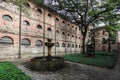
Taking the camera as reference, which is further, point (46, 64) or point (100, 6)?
point (100, 6)

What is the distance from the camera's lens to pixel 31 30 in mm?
17156

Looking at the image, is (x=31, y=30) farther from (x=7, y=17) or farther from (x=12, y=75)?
(x=12, y=75)

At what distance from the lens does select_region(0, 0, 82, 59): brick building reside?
1352 cm

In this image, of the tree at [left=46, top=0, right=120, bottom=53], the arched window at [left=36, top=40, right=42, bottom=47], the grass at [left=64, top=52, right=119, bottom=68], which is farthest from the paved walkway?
the tree at [left=46, top=0, right=120, bottom=53]

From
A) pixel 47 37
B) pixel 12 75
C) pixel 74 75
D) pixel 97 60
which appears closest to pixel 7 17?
pixel 47 37

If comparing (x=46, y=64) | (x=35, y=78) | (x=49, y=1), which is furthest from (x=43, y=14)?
(x=35, y=78)

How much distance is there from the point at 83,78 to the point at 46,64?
322 centimetres

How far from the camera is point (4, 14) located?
13.4m

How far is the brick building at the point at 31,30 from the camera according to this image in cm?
1352

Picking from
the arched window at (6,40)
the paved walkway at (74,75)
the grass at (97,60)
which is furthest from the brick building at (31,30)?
the paved walkway at (74,75)

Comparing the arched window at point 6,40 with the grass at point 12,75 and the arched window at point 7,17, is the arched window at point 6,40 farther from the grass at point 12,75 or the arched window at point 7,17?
the grass at point 12,75

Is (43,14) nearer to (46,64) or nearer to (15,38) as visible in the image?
(15,38)

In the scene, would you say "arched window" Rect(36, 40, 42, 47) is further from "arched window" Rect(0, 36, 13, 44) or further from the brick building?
"arched window" Rect(0, 36, 13, 44)

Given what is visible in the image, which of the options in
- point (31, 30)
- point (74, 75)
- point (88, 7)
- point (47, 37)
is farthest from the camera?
point (47, 37)
